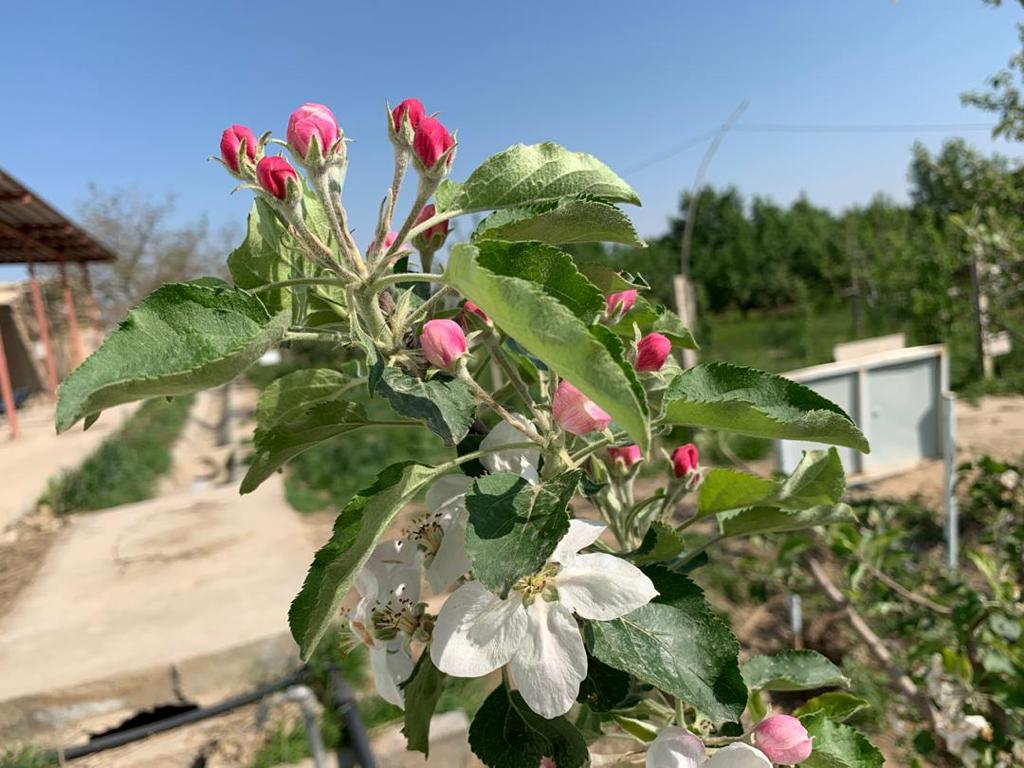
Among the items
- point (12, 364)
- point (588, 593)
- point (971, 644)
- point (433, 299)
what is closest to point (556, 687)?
point (588, 593)

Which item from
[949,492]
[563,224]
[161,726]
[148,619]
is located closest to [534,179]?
[563,224]

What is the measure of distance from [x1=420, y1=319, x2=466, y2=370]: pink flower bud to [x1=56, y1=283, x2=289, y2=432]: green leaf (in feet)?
0.36

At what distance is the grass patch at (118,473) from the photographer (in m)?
6.05

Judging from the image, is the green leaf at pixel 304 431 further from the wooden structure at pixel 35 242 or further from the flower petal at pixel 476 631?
the wooden structure at pixel 35 242

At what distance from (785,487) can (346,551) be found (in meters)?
0.43

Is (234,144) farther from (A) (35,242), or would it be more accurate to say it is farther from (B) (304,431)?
(A) (35,242)

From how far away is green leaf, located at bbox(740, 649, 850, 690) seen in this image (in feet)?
2.44

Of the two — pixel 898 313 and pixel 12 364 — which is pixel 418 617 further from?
pixel 12 364

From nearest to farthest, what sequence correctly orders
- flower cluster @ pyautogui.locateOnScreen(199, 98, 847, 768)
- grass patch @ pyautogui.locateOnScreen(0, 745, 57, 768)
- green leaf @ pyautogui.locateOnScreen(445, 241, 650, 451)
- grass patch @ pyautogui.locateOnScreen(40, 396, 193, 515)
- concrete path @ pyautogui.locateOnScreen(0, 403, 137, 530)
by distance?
1. green leaf @ pyautogui.locateOnScreen(445, 241, 650, 451)
2. flower cluster @ pyautogui.locateOnScreen(199, 98, 847, 768)
3. grass patch @ pyautogui.locateOnScreen(0, 745, 57, 768)
4. concrete path @ pyautogui.locateOnScreen(0, 403, 137, 530)
5. grass patch @ pyautogui.locateOnScreen(40, 396, 193, 515)

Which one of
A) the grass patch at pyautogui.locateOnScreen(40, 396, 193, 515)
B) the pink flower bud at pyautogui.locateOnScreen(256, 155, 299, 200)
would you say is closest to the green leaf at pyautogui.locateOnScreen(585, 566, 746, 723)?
the pink flower bud at pyautogui.locateOnScreen(256, 155, 299, 200)

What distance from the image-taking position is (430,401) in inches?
19.5

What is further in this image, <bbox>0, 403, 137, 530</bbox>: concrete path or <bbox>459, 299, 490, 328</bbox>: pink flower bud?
<bbox>0, 403, 137, 530</bbox>: concrete path

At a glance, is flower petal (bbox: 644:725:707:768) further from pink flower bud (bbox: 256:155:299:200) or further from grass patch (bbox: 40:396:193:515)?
grass patch (bbox: 40:396:193:515)

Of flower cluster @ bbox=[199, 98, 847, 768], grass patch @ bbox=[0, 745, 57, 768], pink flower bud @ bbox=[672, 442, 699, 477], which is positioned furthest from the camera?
grass patch @ bbox=[0, 745, 57, 768]
